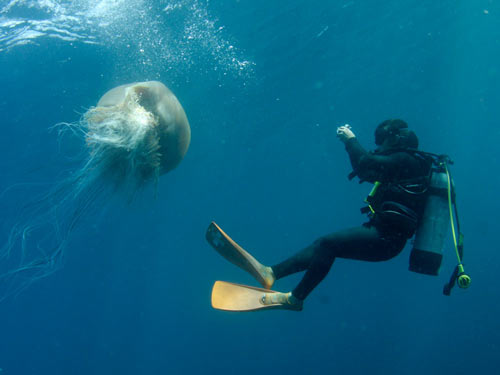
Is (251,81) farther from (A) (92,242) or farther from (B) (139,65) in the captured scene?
(A) (92,242)

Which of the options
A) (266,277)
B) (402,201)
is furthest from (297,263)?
(402,201)

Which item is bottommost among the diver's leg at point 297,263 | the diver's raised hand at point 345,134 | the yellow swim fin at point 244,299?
the yellow swim fin at point 244,299

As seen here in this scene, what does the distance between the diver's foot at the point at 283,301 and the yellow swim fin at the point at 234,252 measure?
152mm

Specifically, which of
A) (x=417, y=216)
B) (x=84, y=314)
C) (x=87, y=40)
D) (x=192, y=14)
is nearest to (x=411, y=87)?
(x=192, y=14)

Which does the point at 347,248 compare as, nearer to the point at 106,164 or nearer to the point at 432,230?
the point at 432,230

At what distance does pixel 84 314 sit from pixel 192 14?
1274 inches

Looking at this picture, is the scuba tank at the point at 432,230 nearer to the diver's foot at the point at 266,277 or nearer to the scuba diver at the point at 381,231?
the scuba diver at the point at 381,231

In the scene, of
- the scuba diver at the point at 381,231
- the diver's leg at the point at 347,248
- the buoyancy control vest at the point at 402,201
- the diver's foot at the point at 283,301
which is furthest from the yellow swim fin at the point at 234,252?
the buoyancy control vest at the point at 402,201

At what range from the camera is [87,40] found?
34.3 ft

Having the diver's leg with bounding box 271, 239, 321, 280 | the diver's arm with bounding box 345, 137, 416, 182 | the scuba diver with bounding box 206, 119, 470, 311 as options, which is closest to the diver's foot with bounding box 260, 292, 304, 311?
the scuba diver with bounding box 206, 119, 470, 311

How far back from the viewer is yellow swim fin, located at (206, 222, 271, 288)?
3686 millimetres

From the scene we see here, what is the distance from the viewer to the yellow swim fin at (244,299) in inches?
145

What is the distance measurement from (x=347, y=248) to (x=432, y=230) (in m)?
0.96

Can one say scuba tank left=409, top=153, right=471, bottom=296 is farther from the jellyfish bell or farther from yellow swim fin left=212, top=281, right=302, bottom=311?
the jellyfish bell
